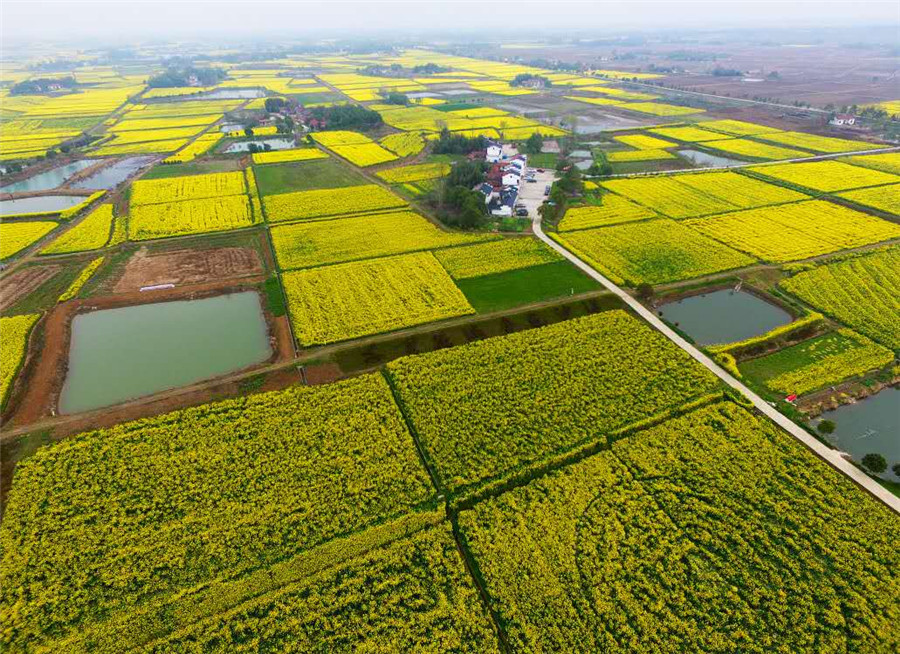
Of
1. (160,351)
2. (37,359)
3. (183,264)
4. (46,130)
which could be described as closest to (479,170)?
(183,264)

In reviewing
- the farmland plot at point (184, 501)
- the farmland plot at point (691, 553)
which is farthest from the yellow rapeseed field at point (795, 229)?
the farmland plot at point (184, 501)

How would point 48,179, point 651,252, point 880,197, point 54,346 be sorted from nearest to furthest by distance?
point 54,346, point 651,252, point 880,197, point 48,179

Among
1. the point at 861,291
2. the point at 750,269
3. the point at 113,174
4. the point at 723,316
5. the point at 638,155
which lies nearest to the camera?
the point at 723,316

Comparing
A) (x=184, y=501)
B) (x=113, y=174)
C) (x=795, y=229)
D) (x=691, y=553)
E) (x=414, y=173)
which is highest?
(x=795, y=229)

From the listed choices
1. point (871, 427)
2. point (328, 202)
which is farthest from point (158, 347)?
point (871, 427)

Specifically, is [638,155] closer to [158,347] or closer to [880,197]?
[880,197]

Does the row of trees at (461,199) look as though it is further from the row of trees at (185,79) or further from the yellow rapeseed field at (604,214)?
the row of trees at (185,79)

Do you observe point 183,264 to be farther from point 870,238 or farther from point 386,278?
point 870,238
